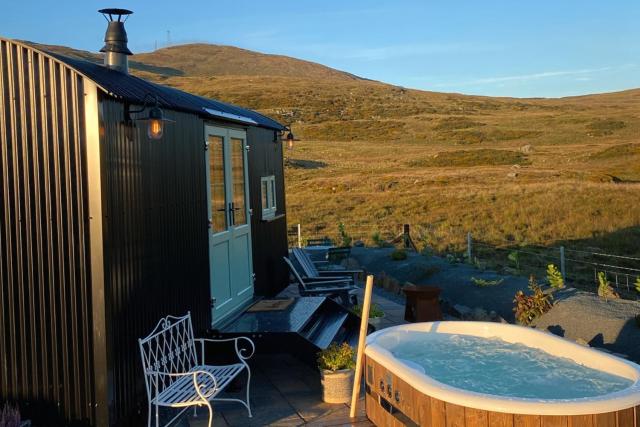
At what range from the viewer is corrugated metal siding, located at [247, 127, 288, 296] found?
29.1 ft

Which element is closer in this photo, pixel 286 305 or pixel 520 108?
pixel 286 305

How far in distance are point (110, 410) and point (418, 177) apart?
85.9 feet

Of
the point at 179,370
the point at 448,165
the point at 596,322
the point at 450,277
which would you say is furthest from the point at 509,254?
the point at 448,165

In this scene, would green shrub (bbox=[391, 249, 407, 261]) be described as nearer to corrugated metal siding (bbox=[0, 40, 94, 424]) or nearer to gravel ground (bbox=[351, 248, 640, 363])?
gravel ground (bbox=[351, 248, 640, 363])

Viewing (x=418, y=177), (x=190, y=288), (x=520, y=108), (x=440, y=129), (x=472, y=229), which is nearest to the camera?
(x=190, y=288)

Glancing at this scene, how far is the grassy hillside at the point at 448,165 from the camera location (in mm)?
17844

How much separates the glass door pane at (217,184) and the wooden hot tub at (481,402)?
2393 mm

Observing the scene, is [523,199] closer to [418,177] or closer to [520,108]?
[418,177]

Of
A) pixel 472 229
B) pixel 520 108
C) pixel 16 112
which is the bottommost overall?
pixel 472 229

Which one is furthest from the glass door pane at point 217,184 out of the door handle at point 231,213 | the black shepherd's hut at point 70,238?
the black shepherd's hut at point 70,238

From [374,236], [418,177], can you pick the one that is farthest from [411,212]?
[418,177]

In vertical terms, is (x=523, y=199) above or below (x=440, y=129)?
below

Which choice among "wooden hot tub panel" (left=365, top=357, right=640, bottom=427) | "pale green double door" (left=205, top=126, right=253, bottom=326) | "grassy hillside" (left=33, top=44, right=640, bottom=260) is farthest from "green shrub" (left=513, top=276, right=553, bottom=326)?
"grassy hillside" (left=33, top=44, right=640, bottom=260)

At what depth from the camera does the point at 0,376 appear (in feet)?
16.0
